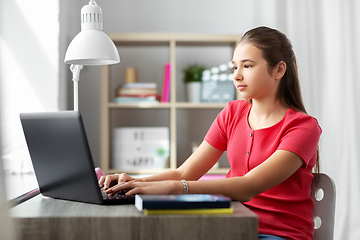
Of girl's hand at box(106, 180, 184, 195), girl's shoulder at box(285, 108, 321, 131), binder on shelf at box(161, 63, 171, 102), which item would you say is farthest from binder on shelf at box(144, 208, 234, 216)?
binder on shelf at box(161, 63, 171, 102)

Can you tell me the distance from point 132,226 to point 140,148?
5.76ft

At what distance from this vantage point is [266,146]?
4.13 ft

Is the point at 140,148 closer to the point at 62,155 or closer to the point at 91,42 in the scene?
the point at 91,42

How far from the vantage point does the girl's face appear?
127cm

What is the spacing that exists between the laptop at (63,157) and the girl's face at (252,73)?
545mm

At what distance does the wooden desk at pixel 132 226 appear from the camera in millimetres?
800

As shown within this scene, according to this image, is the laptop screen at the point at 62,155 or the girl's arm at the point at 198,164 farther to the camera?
the girl's arm at the point at 198,164

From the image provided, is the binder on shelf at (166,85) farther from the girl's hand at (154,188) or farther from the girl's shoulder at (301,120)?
the girl's hand at (154,188)

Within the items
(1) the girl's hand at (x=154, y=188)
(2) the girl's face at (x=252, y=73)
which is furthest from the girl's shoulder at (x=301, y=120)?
(1) the girl's hand at (x=154, y=188)

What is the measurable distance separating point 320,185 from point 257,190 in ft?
1.13

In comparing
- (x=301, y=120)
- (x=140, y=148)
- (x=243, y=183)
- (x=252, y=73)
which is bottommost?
(x=140, y=148)

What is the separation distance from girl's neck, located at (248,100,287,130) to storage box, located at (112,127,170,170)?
4.11 ft

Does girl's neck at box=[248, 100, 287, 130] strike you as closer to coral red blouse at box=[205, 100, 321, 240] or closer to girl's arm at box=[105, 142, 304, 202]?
coral red blouse at box=[205, 100, 321, 240]

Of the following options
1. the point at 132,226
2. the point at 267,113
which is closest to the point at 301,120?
the point at 267,113
